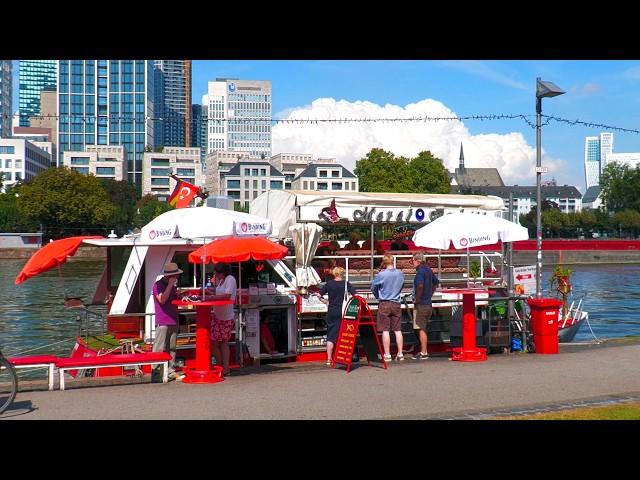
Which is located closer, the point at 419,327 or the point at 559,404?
the point at 559,404

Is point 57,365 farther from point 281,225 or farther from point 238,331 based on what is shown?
point 281,225

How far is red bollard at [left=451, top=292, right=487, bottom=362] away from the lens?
13438 millimetres

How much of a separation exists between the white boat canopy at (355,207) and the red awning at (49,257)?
4.12 metres

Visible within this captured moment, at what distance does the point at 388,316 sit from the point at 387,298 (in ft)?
0.98

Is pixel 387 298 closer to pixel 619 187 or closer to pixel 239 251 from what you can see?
pixel 239 251

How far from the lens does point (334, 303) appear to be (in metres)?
13.0

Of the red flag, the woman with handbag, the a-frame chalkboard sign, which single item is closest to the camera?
the a-frame chalkboard sign

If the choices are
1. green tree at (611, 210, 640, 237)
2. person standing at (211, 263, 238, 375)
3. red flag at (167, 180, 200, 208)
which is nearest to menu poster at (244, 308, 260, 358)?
person standing at (211, 263, 238, 375)

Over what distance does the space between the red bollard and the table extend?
417 cm

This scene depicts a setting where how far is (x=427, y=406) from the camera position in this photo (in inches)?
379

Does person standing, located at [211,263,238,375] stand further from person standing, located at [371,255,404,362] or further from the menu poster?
person standing, located at [371,255,404,362]

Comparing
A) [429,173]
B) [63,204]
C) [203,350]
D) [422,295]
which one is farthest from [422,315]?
[63,204]
